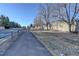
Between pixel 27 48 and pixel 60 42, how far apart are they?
0.49m

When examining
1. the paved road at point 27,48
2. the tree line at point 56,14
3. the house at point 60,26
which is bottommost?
the paved road at point 27,48

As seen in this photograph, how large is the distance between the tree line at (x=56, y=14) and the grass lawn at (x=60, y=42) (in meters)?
0.16

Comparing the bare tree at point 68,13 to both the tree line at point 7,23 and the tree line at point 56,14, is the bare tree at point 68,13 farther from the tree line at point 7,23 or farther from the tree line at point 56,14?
the tree line at point 7,23

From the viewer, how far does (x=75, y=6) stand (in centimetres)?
425

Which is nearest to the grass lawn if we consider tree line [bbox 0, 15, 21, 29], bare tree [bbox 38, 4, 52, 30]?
bare tree [bbox 38, 4, 52, 30]

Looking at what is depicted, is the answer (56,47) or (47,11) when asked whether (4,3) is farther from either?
(56,47)

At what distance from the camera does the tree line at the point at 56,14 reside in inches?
169

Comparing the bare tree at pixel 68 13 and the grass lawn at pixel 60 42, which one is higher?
the bare tree at pixel 68 13

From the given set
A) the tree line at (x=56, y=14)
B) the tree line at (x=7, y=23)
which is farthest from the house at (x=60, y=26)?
the tree line at (x=7, y=23)

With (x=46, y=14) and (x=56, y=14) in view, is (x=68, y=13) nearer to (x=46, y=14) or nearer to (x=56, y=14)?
(x=56, y=14)

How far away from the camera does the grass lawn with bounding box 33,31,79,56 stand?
4.18 metres

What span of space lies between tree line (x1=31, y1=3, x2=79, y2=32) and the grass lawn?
159mm

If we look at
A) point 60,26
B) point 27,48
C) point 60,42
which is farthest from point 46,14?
point 27,48

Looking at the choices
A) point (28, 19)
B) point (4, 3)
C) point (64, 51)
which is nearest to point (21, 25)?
point (28, 19)
